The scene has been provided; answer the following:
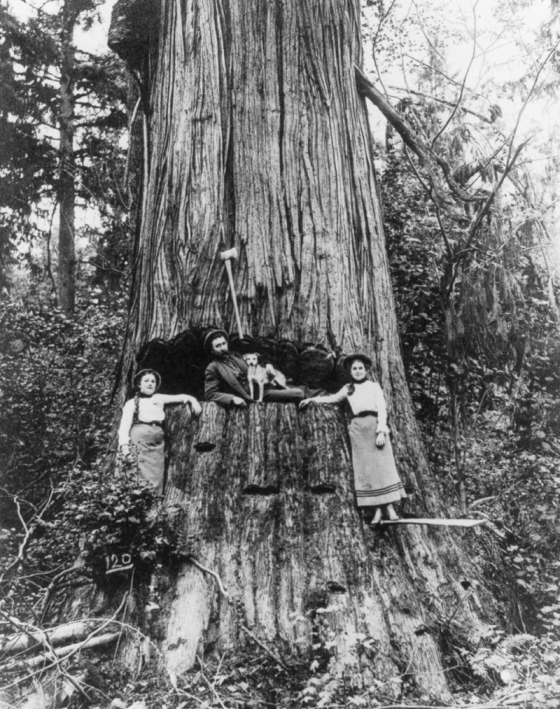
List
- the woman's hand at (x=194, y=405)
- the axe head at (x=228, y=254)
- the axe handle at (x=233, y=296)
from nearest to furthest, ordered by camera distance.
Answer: the woman's hand at (x=194, y=405), the axe handle at (x=233, y=296), the axe head at (x=228, y=254)

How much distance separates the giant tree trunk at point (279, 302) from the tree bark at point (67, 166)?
29.3ft

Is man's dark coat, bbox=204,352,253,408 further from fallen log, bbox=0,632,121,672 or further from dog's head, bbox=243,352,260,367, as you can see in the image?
fallen log, bbox=0,632,121,672

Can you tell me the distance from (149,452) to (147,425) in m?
0.22

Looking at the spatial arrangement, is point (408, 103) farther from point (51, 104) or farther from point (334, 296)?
point (51, 104)

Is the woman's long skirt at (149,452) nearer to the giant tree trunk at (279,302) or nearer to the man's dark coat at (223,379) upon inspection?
the giant tree trunk at (279,302)

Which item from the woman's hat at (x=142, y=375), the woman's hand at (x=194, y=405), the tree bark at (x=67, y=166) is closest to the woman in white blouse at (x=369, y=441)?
the woman's hand at (x=194, y=405)

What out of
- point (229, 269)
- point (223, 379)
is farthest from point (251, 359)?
point (229, 269)

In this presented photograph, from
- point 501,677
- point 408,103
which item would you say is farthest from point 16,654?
point 408,103

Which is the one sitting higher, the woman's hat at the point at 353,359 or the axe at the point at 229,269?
the axe at the point at 229,269

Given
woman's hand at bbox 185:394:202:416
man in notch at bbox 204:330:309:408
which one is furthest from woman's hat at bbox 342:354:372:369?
woman's hand at bbox 185:394:202:416

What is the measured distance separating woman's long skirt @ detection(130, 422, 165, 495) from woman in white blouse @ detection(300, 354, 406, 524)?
0.95 meters

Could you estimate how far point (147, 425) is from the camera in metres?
4.87

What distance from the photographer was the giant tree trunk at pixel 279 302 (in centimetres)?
403

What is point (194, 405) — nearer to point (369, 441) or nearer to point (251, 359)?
point (251, 359)
